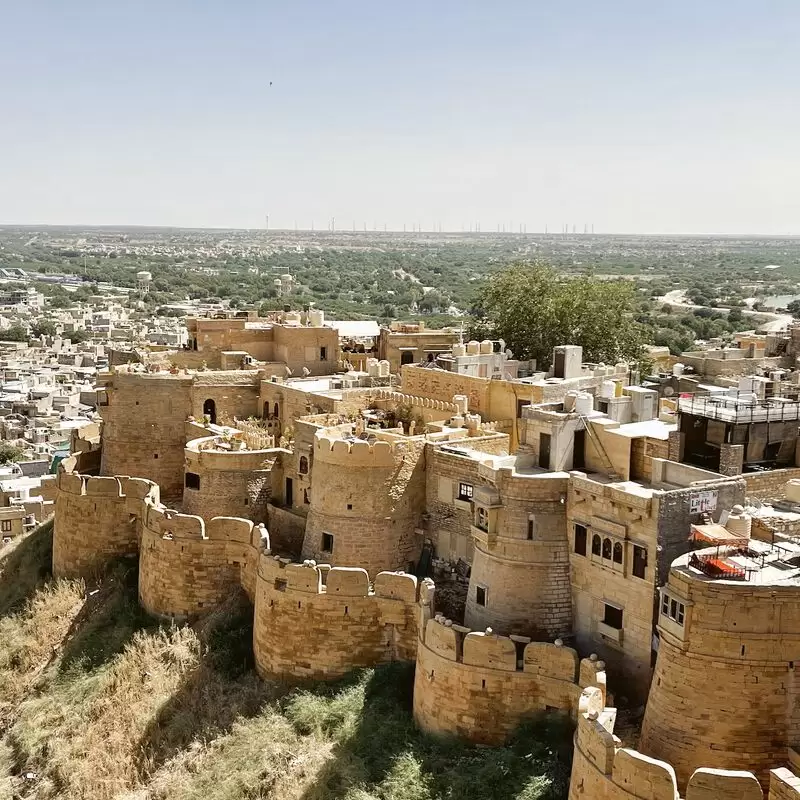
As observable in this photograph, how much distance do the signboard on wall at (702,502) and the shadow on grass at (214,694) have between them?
8446mm

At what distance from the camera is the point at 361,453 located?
73.5 ft

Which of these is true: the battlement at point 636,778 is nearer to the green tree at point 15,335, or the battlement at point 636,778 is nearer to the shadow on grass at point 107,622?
the shadow on grass at point 107,622

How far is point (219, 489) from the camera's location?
25.9 metres

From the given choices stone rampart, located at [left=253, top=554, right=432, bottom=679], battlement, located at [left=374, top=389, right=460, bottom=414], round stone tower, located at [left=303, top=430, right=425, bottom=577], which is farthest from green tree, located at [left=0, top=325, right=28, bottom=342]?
stone rampart, located at [left=253, top=554, right=432, bottom=679]

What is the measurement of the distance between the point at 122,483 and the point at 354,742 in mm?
10954

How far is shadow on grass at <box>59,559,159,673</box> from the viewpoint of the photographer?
24516 millimetres

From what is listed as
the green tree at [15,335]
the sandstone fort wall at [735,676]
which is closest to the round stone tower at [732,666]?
the sandstone fort wall at [735,676]

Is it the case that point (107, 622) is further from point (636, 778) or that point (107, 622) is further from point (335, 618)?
point (636, 778)

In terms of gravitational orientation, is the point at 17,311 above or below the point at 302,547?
below

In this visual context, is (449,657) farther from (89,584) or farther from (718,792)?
(89,584)

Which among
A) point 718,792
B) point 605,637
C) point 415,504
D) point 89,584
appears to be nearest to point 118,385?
point 89,584

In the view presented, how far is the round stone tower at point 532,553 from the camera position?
18.8 m

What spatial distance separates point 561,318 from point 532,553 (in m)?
21.2

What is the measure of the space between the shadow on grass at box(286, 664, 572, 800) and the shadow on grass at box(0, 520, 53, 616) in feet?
36.5
